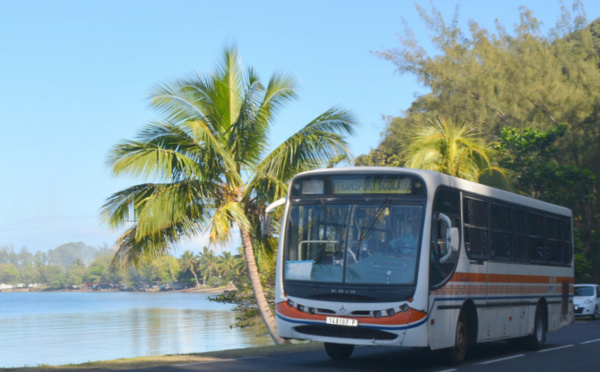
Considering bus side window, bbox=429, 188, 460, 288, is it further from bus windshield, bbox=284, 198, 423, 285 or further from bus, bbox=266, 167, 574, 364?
bus windshield, bbox=284, 198, 423, 285

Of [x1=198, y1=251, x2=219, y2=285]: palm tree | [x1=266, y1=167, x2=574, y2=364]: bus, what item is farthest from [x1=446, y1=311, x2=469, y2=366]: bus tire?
[x1=198, y1=251, x2=219, y2=285]: palm tree

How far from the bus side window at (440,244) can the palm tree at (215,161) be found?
8.87 meters

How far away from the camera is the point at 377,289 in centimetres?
Result: 1232

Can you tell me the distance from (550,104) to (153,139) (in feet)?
78.4

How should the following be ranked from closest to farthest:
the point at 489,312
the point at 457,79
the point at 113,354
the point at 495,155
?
the point at 489,312 → the point at 495,155 → the point at 457,79 → the point at 113,354

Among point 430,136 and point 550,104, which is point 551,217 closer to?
point 430,136

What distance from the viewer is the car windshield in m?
33.2

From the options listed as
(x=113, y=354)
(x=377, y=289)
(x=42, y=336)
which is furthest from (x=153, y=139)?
(x=42, y=336)

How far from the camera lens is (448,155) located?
95.8 ft

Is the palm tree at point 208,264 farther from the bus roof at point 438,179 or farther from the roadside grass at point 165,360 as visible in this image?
the bus roof at point 438,179

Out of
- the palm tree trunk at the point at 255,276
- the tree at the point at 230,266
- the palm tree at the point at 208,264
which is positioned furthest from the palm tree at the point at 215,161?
the palm tree at the point at 208,264

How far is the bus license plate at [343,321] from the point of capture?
40.4 ft

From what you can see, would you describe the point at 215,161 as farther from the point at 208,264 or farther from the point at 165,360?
the point at 208,264

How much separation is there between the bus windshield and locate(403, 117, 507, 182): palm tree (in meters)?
15.5
